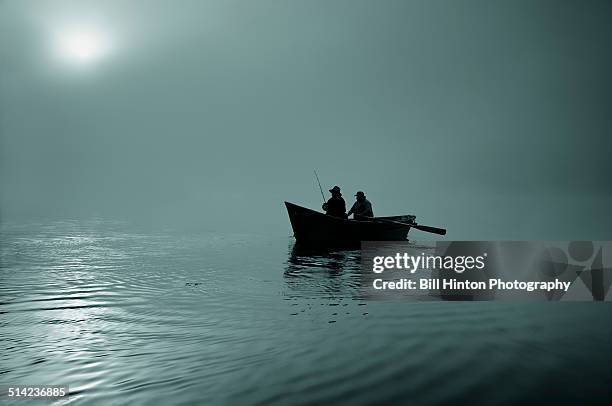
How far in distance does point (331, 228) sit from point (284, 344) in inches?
589

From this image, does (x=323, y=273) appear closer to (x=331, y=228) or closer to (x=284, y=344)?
(x=331, y=228)

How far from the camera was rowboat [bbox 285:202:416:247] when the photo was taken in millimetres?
21969

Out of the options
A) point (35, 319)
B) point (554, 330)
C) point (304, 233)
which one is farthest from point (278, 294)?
point (304, 233)

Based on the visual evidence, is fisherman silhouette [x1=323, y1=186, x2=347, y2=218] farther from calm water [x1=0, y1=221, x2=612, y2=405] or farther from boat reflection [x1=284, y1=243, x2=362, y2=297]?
calm water [x1=0, y1=221, x2=612, y2=405]

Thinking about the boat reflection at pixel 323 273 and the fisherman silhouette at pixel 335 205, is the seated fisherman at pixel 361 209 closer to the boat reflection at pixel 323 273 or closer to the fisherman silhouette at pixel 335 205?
the fisherman silhouette at pixel 335 205

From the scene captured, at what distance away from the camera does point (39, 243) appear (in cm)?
2505

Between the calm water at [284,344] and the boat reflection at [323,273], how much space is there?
0.49 ft

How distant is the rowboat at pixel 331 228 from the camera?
72.1 feet

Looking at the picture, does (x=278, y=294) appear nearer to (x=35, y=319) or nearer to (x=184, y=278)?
(x=184, y=278)

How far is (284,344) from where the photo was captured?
25.0 ft

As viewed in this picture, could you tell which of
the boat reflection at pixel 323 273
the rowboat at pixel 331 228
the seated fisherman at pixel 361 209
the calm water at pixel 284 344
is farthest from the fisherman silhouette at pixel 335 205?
the calm water at pixel 284 344

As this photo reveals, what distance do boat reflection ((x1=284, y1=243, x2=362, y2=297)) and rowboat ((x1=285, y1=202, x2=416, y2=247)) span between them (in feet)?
2.37

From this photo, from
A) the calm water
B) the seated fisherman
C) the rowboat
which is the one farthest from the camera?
the seated fisherman

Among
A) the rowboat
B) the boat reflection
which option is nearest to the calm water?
the boat reflection
